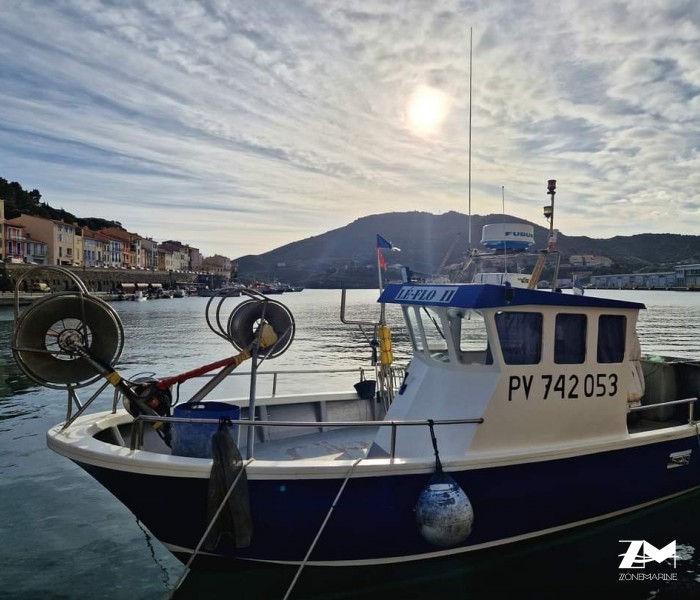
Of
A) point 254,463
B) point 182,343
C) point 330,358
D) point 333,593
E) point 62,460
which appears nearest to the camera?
point 254,463

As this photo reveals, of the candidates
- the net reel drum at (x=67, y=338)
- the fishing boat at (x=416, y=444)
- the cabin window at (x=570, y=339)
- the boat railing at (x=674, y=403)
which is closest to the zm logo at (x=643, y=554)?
the fishing boat at (x=416, y=444)

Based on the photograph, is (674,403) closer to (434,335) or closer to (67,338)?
(434,335)

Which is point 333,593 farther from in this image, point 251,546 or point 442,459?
point 442,459

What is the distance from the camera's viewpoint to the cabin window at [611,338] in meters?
6.83

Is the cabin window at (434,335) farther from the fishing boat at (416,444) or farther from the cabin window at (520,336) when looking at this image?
the cabin window at (520,336)

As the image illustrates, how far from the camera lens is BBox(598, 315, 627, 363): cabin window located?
683 cm

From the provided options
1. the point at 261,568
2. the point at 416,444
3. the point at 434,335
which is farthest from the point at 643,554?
the point at 261,568

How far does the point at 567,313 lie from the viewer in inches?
260

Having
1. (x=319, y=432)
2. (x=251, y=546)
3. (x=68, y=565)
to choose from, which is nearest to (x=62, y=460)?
(x=68, y=565)

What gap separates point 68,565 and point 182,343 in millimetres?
28580

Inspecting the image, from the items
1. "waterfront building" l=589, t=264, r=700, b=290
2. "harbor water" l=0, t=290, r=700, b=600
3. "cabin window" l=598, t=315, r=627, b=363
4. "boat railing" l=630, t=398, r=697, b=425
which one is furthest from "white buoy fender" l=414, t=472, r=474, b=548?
"waterfront building" l=589, t=264, r=700, b=290

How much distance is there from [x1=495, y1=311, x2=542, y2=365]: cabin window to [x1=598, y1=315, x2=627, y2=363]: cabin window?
924mm

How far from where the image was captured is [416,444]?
6.61 m

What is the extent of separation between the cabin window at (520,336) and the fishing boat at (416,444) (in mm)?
19
